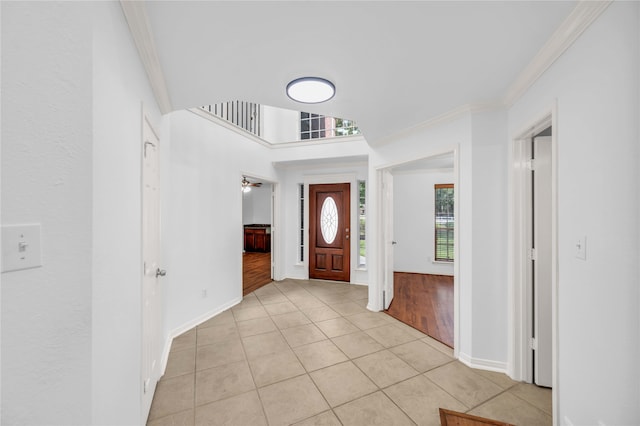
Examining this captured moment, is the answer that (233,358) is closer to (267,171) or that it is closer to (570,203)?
(570,203)

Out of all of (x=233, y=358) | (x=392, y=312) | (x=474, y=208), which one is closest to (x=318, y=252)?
(x=392, y=312)

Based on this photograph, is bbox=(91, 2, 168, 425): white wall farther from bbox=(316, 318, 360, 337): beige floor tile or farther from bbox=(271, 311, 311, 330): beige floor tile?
bbox=(316, 318, 360, 337): beige floor tile

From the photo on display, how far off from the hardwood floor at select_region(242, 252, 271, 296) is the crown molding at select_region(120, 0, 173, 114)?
336 cm

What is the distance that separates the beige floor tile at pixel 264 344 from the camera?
257cm

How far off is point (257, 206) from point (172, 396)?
333 inches

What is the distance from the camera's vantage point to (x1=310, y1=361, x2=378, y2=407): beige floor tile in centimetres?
196

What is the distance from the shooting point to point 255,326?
3.15 metres

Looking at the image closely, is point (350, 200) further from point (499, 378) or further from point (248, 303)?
point (499, 378)

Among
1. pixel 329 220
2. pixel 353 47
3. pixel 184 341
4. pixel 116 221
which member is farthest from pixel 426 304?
pixel 116 221

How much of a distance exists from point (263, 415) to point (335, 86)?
8.09 feet

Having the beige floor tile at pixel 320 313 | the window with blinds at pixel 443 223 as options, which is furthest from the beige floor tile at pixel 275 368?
the window with blinds at pixel 443 223

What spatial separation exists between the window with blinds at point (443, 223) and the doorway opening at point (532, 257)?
363cm

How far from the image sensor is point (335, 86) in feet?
6.79

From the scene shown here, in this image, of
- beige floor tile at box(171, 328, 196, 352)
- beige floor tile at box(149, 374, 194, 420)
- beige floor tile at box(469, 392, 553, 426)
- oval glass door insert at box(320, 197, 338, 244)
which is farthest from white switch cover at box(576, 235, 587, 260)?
oval glass door insert at box(320, 197, 338, 244)
